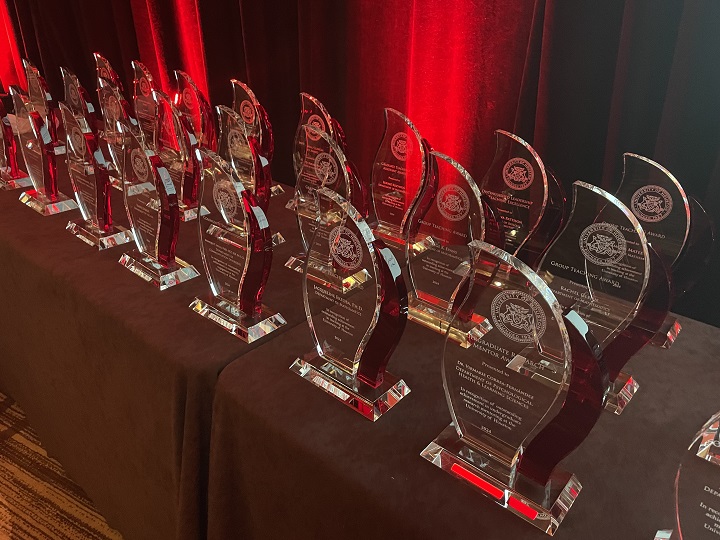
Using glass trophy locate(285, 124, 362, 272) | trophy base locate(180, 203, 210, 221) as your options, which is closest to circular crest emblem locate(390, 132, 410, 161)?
glass trophy locate(285, 124, 362, 272)

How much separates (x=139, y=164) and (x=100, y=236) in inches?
9.8

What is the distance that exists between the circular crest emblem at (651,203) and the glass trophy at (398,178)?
1.18 ft

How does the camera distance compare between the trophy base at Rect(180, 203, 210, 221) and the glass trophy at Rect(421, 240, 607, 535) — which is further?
the trophy base at Rect(180, 203, 210, 221)

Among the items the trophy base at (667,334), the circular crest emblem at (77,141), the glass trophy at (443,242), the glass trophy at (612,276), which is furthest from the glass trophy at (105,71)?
the trophy base at (667,334)

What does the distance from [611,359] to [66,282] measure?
3.41ft

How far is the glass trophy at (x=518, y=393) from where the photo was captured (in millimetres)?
633

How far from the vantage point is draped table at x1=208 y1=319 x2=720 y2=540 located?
0.71m

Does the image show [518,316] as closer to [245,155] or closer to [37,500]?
[245,155]

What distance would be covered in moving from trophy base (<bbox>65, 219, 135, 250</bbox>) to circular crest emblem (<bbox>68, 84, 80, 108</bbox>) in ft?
2.03

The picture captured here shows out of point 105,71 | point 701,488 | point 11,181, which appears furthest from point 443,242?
point 105,71

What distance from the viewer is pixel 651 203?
1.02 meters

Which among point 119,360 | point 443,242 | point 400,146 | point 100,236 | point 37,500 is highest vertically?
point 400,146

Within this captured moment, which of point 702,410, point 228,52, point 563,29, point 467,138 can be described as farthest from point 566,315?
point 228,52

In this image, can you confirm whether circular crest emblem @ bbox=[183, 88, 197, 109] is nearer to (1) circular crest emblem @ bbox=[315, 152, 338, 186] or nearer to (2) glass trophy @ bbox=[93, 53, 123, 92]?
(2) glass trophy @ bbox=[93, 53, 123, 92]
